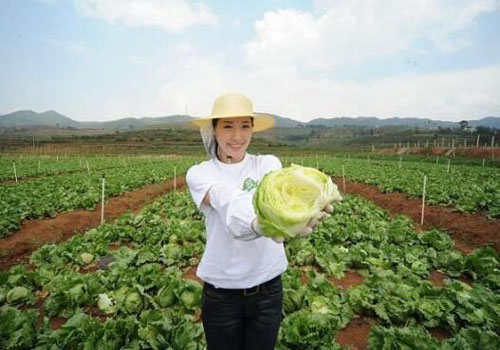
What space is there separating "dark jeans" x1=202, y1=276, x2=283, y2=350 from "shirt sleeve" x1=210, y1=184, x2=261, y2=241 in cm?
70

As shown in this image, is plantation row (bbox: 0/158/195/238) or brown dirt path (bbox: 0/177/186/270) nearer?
brown dirt path (bbox: 0/177/186/270)

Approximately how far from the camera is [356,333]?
188 inches

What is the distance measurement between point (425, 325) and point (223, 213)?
4.29 m

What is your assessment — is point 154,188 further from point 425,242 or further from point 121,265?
point 425,242

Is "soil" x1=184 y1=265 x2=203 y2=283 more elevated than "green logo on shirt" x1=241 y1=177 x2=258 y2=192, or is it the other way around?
"green logo on shirt" x1=241 y1=177 x2=258 y2=192

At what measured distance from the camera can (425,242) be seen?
8.63 meters

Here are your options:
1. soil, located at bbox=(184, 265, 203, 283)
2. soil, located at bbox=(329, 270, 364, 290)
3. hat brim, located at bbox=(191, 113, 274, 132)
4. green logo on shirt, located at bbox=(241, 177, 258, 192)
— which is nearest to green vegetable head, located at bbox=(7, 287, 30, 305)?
soil, located at bbox=(184, 265, 203, 283)

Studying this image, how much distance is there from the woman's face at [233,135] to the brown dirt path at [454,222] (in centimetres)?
934

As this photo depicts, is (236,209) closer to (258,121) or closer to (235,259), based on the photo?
(235,259)

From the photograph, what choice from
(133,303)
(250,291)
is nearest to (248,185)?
(250,291)

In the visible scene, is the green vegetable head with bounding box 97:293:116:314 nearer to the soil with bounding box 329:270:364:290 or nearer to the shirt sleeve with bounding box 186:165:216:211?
the shirt sleeve with bounding box 186:165:216:211

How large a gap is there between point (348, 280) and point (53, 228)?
8873 millimetres

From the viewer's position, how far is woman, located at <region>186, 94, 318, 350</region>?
7.55 ft

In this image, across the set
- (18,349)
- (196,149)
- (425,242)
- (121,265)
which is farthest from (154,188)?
(196,149)
